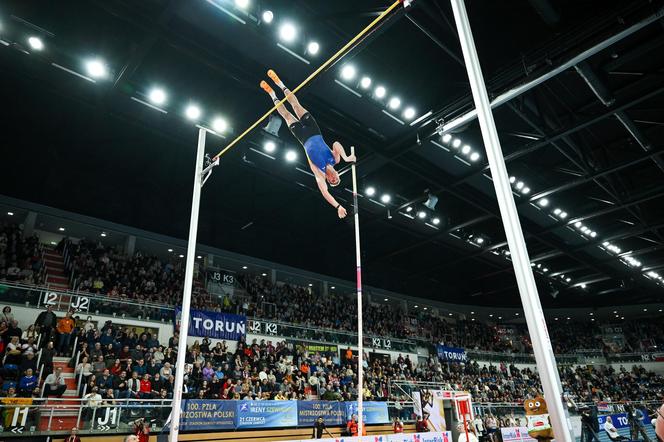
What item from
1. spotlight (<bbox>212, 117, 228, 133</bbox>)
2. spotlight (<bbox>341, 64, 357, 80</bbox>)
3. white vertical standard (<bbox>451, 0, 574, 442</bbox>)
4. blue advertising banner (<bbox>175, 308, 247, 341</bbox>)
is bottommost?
white vertical standard (<bbox>451, 0, 574, 442</bbox>)

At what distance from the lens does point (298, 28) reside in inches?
333

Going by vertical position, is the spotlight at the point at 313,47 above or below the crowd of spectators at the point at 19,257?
above

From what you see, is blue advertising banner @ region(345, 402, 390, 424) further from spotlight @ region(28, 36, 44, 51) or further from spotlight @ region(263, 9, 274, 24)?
spotlight @ region(28, 36, 44, 51)

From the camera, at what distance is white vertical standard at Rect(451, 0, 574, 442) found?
2.60 meters

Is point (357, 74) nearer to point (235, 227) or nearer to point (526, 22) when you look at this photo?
point (526, 22)

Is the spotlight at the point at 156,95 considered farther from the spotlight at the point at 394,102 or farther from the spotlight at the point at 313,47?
the spotlight at the point at 394,102

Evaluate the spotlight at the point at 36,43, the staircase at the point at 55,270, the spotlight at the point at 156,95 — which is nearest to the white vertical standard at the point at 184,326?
the spotlight at the point at 156,95

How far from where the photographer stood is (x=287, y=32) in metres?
8.37

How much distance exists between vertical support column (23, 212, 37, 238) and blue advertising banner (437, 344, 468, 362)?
744 inches

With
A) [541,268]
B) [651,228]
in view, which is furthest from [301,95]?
[541,268]

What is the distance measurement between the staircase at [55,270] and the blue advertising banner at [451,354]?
1727 cm

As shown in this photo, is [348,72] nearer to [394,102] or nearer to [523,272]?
[394,102]

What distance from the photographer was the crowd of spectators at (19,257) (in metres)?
11.8

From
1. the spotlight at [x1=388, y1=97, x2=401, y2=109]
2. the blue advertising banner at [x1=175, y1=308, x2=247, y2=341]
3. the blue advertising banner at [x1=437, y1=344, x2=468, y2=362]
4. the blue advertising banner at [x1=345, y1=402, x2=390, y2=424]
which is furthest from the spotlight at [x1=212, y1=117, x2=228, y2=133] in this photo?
the blue advertising banner at [x1=437, y1=344, x2=468, y2=362]
